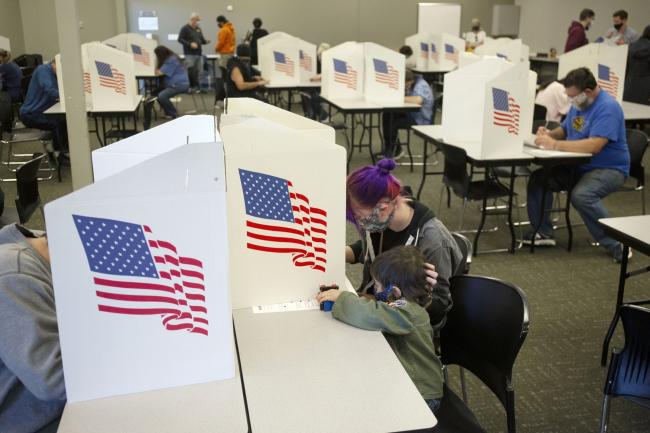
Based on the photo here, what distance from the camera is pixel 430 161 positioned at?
670 cm

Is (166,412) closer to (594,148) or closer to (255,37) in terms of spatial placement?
(594,148)

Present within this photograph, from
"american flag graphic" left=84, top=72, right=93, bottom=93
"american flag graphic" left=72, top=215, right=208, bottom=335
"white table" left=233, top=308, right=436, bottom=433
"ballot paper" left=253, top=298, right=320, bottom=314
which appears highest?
"american flag graphic" left=84, top=72, right=93, bottom=93

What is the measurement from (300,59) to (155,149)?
672cm

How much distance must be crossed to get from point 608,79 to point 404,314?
199 inches

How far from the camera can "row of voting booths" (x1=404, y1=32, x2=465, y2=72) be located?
10070 millimetres

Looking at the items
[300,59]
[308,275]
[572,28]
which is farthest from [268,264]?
[572,28]

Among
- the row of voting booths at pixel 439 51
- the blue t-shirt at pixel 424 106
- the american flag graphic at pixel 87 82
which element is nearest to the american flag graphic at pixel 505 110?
the blue t-shirt at pixel 424 106

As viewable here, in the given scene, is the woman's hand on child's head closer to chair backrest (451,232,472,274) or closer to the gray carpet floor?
chair backrest (451,232,472,274)

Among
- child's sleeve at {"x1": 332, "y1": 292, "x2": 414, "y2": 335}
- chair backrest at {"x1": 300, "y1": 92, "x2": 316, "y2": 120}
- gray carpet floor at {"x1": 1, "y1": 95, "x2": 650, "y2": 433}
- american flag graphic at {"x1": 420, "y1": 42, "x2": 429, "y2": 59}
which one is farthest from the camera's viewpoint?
american flag graphic at {"x1": 420, "y1": 42, "x2": 429, "y2": 59}

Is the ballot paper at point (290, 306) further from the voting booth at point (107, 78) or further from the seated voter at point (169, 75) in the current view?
the seated voter at point (169, 75)

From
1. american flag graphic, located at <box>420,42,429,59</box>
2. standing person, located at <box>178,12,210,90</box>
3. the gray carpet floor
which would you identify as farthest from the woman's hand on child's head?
standing person, located at <box>178,12,210,90</box>

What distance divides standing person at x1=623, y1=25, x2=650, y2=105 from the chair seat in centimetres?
541

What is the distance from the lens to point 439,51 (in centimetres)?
1009

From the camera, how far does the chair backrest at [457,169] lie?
386cm
